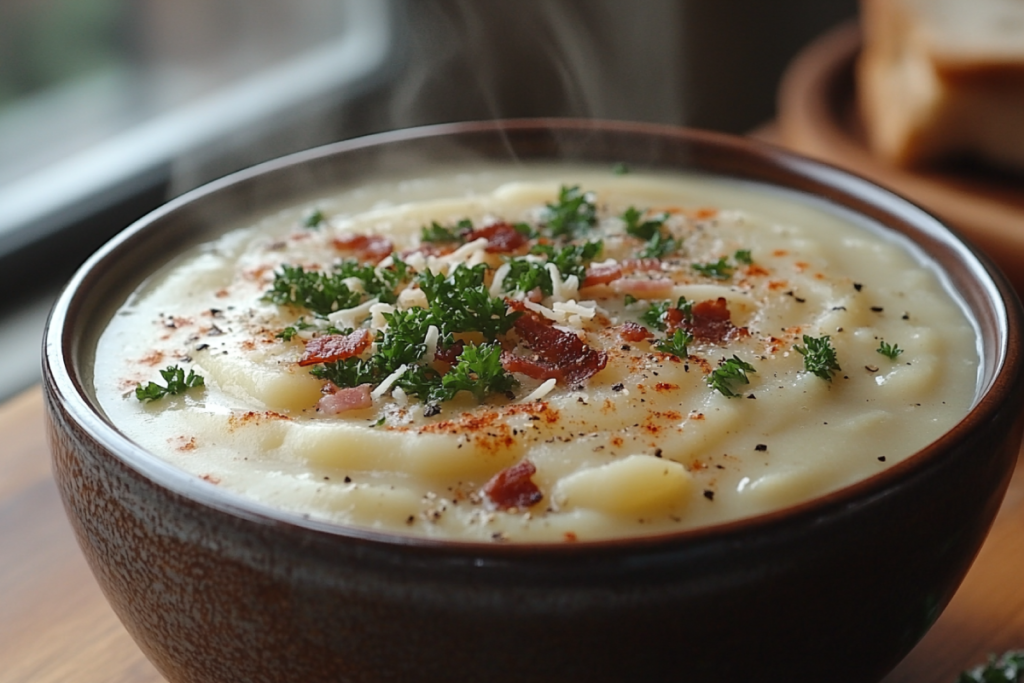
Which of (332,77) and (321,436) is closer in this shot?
(321,436)

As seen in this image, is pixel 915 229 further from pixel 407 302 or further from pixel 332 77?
pixel 332 77

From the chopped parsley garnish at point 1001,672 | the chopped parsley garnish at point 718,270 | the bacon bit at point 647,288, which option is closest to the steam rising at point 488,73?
the chopped parsley garnish at point 718,270

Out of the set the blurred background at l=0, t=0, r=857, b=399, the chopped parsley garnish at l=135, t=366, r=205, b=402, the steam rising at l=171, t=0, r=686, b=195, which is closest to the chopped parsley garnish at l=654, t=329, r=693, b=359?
the chopped parsley garnish at l=135, t=366, r=205, b=402

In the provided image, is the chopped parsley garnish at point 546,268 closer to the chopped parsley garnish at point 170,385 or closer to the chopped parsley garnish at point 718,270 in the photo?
the chopped parsley garnish at point 718,270

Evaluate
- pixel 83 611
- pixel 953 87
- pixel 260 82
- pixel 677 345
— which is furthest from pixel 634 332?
pixel 260 82

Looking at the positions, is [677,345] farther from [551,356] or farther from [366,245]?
[366,245]

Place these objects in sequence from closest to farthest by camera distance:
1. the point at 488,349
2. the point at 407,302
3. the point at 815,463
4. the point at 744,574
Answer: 1. the point at 744,574
2. the point at 815,463
3. the point at 488,349
4. the point at 407,302

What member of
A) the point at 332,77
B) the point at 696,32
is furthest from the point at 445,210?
the point at 696,32
